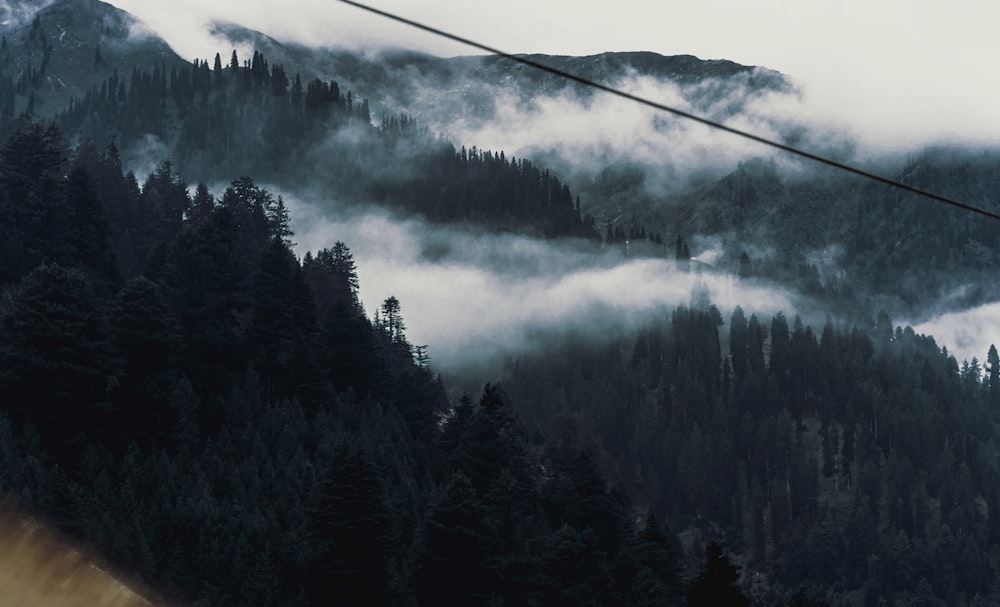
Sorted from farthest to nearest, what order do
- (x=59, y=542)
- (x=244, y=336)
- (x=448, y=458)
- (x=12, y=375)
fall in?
(x=244, y=336) → (x=448, y=458) → (x=12, y=375) → (x=59, y=542)

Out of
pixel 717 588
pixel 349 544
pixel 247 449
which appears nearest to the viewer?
pixel 349 544

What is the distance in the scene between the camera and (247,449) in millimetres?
70562

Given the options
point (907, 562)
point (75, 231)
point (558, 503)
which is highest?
point (75, 231)

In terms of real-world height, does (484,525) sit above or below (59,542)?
below

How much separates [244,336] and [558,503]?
80.4 ft

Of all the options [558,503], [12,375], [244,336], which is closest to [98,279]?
[244,336]

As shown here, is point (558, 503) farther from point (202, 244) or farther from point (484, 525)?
point (202, 244)

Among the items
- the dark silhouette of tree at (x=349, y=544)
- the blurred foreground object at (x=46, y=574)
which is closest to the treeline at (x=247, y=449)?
the dark silhouette of tree at (x=349, y=544)

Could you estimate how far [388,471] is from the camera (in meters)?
76.2

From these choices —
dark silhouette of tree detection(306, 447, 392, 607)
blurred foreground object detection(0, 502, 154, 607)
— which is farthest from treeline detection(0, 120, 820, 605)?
blurred foreground object detection(0, 502, 154, 607)

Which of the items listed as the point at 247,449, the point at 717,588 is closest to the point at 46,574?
the point at 717,588

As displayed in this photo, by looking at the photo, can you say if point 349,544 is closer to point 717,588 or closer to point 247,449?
point 247,449

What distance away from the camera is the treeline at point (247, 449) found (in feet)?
176

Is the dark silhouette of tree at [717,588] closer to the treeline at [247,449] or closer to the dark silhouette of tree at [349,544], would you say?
the treeline at [247,449]
